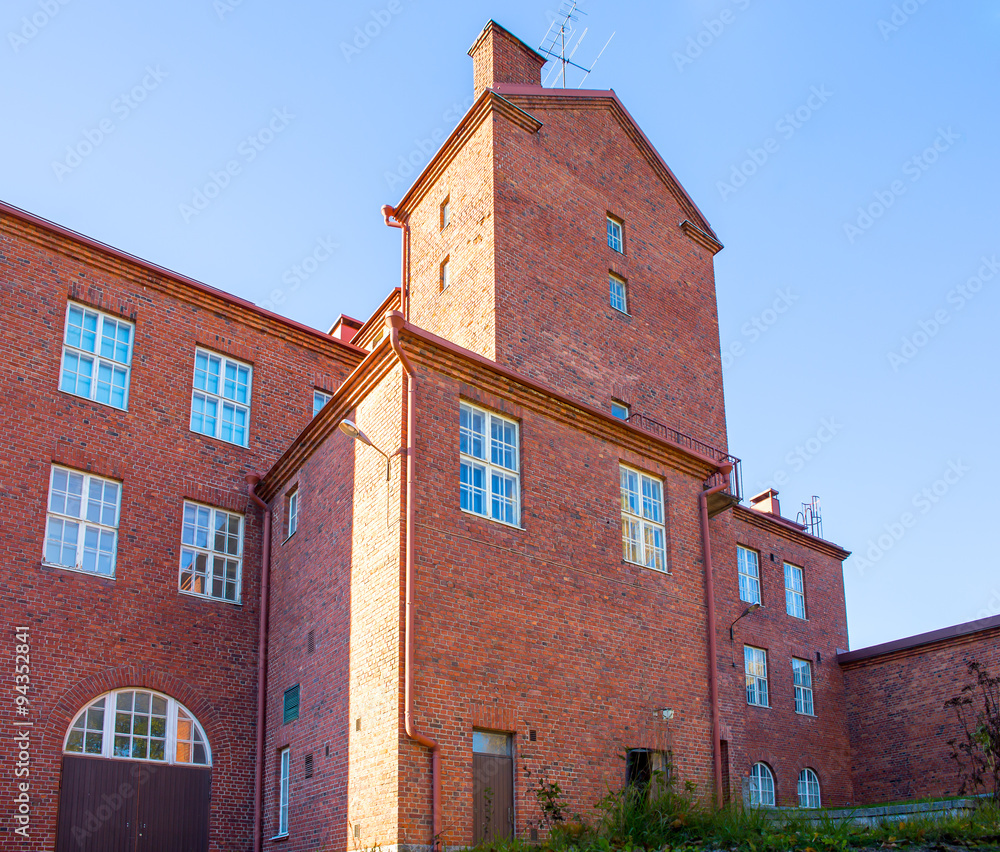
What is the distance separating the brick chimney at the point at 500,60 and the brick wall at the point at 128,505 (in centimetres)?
830

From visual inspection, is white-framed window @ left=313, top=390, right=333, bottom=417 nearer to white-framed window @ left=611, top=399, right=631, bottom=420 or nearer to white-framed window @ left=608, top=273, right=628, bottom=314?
white-framed window @ left=611, top=399, right=631, bottom=420

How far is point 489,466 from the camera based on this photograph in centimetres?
1528

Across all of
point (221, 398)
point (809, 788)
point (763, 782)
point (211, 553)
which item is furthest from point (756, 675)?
point (221, 398)

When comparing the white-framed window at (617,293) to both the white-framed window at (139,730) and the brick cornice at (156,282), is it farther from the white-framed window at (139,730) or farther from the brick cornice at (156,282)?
the white-framed window at (139,730)

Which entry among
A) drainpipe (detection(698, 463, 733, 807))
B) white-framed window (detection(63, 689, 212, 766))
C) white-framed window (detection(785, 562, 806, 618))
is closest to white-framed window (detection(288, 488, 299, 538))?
white-framed window (detection(63, 689, 212, 766))

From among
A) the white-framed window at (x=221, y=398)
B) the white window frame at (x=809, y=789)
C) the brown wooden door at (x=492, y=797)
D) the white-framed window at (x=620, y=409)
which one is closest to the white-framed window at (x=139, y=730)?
the white-framed window at (x=221, y=398)

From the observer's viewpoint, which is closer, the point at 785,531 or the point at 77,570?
the point at 77,570

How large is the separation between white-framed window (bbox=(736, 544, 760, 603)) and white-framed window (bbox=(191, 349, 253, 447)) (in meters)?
13.6

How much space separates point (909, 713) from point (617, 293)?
14197mm

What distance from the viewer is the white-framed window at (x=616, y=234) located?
2288 centimetres

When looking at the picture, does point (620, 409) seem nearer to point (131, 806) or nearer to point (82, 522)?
point (82, 522)

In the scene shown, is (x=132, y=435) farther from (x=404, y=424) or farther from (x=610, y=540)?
(x=610, y=540)

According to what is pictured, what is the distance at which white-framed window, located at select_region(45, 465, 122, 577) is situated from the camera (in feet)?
53.4

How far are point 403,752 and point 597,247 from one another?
42.9 feet
